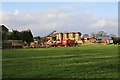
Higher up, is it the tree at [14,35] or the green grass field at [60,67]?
the tree at [14,35]

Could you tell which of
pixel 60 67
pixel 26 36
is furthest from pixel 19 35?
pixel 60 67

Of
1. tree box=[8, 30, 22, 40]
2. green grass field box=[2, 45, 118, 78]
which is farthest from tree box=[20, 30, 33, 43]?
green grass field box=[2, 45, 118, 78]

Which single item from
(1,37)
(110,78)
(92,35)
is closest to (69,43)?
(1,37)

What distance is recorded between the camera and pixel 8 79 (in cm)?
464

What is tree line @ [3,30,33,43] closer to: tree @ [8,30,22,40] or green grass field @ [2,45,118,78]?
tree @ [8,30,22,40]

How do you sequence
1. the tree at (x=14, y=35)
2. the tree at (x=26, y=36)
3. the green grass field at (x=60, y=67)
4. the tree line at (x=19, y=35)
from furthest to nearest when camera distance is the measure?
the tree at (x=26, y=36), the tree line at (x=19, y=35), the tree at (x=14, y=35), the green grass field at (x=60, y=67)

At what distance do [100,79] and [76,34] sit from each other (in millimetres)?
72752

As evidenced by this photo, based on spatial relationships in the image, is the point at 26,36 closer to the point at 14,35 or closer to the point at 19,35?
the point at 19,35

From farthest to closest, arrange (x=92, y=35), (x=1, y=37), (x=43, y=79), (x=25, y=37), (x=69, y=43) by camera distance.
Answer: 1. (x=92, y=35)
2. (x=25, y=37)
3. (x=69, y=43)
4. (x=1, y=37)
5. (x=43, y=79)

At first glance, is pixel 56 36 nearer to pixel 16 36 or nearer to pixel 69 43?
pixel 16 36

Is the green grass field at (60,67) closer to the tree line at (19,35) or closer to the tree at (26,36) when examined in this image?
the tree line at (19,35)

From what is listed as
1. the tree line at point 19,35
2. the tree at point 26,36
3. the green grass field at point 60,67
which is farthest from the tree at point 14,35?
the green grass field at point 60,67

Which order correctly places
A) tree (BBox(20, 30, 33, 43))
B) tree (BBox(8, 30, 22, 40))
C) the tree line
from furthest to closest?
tree (BBox(20, 30, 33, 43)) → the tree line → tree (BBox(8, 30, 22, 40))

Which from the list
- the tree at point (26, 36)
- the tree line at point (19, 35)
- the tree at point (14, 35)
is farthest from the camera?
the tree at point (26, 36)
